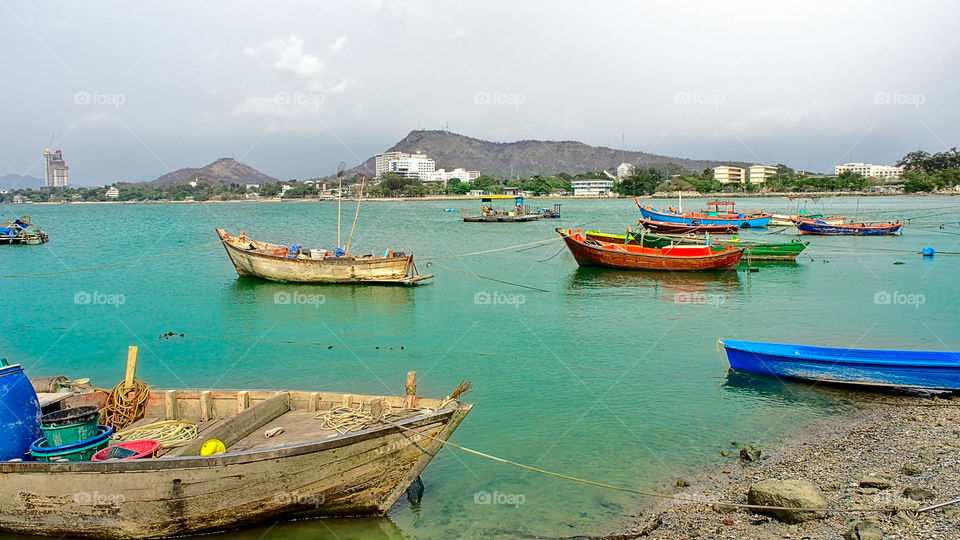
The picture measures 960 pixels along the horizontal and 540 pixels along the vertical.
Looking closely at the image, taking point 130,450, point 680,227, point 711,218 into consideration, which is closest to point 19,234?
point 680,227

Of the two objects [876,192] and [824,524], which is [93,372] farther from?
[876,192]

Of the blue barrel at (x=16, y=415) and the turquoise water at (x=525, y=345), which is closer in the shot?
the blue barrel at (x=16, y=415)

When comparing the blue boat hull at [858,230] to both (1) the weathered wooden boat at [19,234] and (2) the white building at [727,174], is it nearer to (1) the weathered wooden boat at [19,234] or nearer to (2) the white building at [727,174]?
(1) the weathered wooden boat at [19,234]

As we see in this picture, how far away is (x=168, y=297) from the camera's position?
22656 mm

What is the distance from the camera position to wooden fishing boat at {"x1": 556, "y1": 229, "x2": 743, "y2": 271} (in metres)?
25.8

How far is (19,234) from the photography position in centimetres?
4188

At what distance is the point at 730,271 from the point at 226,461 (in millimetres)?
23940

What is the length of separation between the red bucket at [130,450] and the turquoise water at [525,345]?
1387 millimetres

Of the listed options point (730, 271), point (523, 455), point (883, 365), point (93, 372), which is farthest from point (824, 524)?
point (730, 271)

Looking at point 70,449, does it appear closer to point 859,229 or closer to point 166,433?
point 166,433

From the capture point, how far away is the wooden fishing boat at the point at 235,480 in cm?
634

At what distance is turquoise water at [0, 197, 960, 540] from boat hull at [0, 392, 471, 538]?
0.58m

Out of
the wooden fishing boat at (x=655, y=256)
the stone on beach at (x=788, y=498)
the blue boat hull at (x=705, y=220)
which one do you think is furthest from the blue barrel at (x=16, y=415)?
the blue boat hull at (x=705, y=220)

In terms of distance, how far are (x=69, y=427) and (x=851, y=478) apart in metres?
8.75
